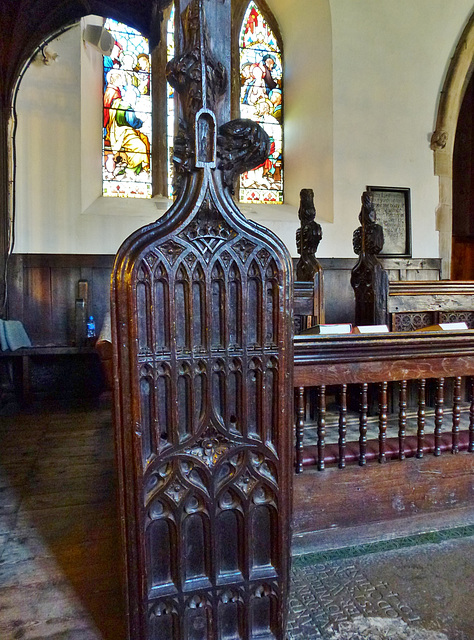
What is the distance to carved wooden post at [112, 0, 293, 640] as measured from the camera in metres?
1.09

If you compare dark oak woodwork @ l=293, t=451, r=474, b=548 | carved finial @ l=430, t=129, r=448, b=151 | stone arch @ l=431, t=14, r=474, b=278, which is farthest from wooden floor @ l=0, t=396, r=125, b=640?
carved finial @ l=430, t=129, r=448, b=151

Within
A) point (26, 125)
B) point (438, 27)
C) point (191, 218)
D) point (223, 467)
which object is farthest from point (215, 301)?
point (438, 27)

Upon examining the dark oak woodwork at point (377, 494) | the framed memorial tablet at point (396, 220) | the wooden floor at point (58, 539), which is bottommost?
the wooden floor at point (58, 539)

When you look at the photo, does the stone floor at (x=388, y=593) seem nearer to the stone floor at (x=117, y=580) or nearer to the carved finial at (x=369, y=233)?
the stone floor at (x=117, y=580)

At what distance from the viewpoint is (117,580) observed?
151 centimetres

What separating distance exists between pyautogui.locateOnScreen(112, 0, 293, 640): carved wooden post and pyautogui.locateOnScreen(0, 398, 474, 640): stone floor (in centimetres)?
24

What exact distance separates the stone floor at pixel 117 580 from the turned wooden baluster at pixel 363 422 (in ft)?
1.15

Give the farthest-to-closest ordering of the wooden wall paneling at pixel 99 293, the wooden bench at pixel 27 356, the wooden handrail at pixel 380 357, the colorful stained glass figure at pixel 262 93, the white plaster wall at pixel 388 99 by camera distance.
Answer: the colorful stained glass figure at pixel 262 93, the white plaster wall at pixel 388 99, the wooden wall paneling at pixel 99 293, the wooden bench at pixel 27 356, the wooden handrail at pixel 380 357

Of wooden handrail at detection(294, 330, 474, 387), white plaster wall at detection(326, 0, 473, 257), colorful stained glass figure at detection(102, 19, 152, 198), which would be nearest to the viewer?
wooden handrail at detection(294, 330, 474, 387)

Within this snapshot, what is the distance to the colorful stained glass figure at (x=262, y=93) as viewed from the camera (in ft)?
18.4

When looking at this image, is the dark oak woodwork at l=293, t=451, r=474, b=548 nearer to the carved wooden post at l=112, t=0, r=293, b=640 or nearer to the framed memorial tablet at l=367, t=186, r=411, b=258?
the carved wooden post at l=112, t=0, r=293, b=640

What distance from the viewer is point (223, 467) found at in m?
1.20

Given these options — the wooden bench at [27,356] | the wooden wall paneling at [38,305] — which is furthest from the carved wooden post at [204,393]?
the wooden wall paneling at [38,305]

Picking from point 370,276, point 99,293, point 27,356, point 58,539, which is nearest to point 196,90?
point 58,539
